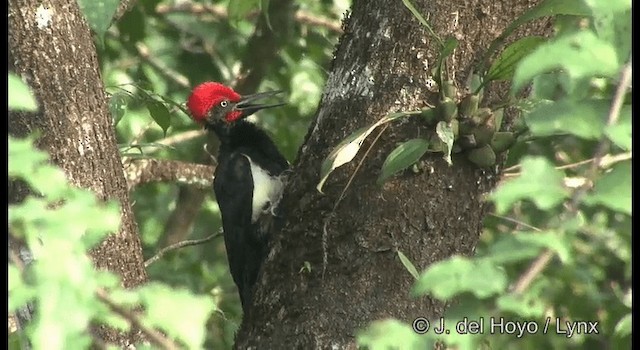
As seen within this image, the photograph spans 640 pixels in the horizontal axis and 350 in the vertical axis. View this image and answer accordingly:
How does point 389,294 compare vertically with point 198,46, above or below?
below

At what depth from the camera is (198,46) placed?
523cm

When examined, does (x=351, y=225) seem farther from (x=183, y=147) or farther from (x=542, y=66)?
(x=183, y=147)

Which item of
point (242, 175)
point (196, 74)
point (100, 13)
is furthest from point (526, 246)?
point (196, 74)

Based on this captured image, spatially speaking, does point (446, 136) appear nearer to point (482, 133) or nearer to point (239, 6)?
point (482, 133)

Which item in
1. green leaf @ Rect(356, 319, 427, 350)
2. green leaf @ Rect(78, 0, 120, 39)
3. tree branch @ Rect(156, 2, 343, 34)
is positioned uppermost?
tree branch @ Rect(156, 2, 343, 34)

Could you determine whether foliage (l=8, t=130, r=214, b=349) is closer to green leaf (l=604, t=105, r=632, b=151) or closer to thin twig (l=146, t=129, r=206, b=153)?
green leaf (l=604, t=105, r=632, b=151)

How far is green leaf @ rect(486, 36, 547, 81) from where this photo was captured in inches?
93.0

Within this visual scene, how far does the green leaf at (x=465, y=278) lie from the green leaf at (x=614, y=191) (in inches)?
5.8

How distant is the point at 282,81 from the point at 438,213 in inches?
107


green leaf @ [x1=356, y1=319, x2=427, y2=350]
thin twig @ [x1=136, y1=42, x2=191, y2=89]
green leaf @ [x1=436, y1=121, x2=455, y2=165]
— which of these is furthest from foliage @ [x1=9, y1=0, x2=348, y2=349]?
green leaf @ [x1=356, y1=319, x2=427, y2=350]

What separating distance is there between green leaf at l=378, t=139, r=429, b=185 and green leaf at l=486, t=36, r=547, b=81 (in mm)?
251

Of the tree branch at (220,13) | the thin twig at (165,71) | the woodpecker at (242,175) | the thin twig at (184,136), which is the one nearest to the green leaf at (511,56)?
the woodpecker at (242,175)
